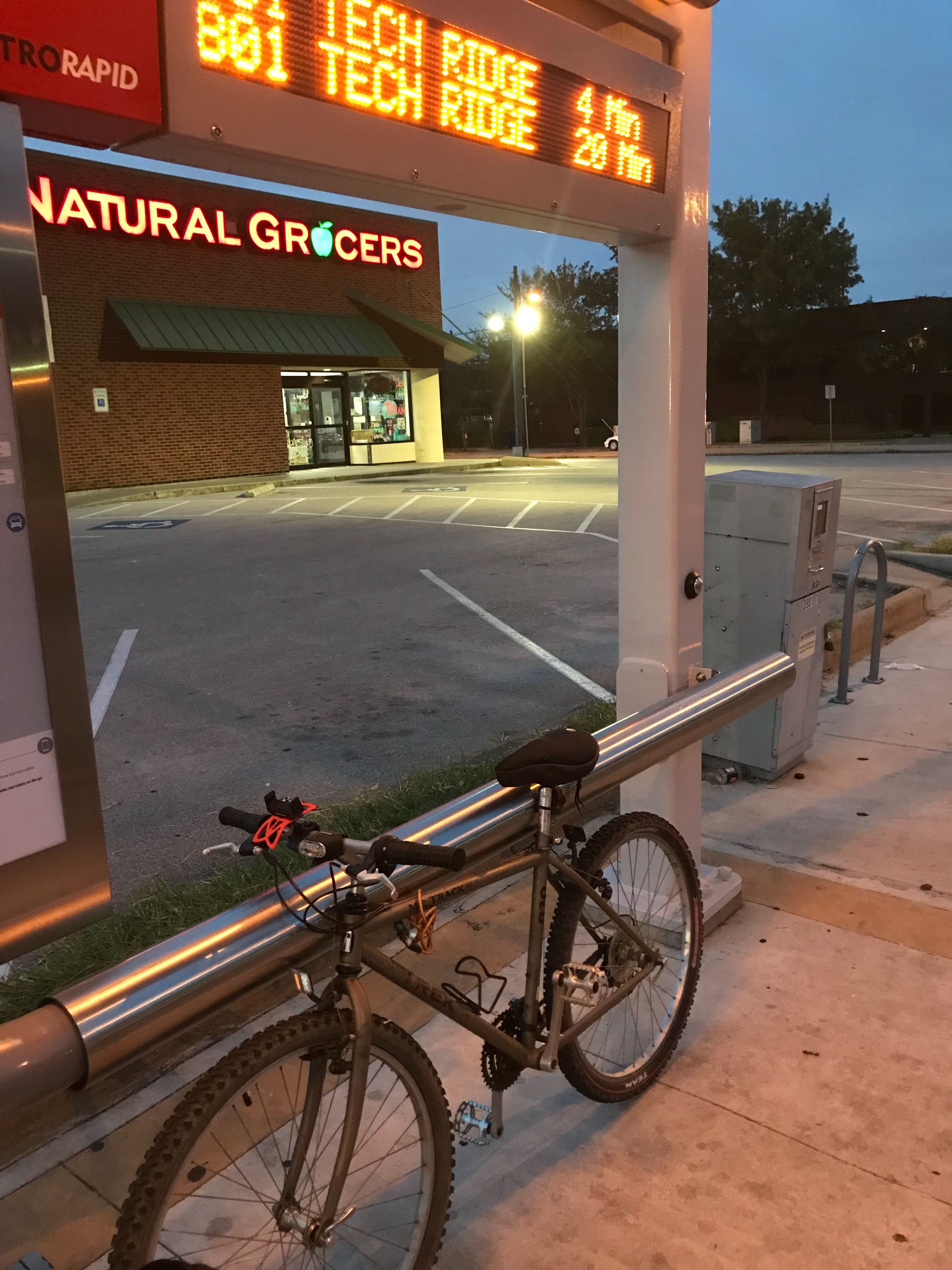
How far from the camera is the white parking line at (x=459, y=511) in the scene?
1719 centimetres

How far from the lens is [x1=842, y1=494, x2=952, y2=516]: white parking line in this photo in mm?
16562

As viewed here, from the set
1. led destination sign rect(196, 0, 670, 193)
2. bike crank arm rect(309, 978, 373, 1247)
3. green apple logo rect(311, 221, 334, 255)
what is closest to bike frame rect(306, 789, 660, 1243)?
bike crank arm rect(309, 978, 373, 1247)

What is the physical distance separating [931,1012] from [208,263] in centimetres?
2631

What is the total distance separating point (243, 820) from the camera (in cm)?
207

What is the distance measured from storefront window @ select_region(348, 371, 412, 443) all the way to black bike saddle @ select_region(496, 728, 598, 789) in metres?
29.8

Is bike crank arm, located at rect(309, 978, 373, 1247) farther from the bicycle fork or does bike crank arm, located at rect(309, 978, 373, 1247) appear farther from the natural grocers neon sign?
the natural grocers neon sign

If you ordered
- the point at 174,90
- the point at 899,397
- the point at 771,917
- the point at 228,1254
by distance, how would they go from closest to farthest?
the point at 174,90 → the point at 228,1254 → the point at 771,917 → the point at 899,397

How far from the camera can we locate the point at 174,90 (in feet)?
6.59

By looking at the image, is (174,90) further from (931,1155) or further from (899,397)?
(899,397)

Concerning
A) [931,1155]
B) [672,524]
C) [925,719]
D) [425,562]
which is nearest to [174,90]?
[672,524]

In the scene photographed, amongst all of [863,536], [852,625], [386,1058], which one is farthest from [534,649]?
[863,536]

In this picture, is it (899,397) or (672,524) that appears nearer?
(672,524)

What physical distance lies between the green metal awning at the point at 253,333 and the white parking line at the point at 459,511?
856 centimetres

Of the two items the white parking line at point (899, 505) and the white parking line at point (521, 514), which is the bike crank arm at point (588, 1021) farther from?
the white parking line at point (899, 505)
